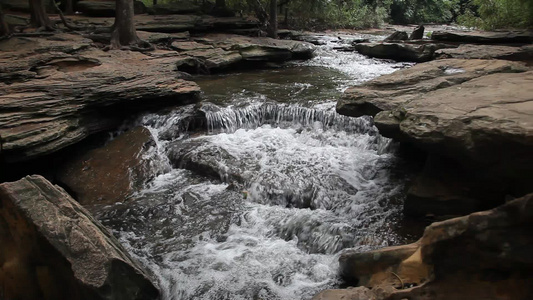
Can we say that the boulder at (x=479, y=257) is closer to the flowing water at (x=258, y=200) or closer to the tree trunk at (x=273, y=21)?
the flowing water at (x=258, y=200)

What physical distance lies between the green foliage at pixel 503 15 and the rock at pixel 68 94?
46.2 feet

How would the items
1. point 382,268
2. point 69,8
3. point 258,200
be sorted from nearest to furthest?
point 382,268, point 258,200, point 69,8

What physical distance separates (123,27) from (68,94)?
21.2 feet

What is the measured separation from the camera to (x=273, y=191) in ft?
20.0

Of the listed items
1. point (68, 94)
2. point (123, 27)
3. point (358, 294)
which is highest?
point (123, 27)

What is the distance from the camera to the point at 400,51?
15.5 meters

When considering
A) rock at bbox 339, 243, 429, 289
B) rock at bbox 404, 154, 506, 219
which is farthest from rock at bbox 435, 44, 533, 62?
rock at bbox 339, 243, 429, 289

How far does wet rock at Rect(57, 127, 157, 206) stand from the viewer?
6.21 m

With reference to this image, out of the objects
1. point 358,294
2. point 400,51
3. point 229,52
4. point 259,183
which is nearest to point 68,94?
point 259,183

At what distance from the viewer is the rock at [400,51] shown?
14172 mm

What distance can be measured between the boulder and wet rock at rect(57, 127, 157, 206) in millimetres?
4707

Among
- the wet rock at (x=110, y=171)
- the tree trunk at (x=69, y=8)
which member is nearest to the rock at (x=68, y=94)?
the wet rock at (x=110, y=171)

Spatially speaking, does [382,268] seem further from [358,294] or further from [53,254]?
[53,254]

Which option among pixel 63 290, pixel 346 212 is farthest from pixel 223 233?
pixel 63 290
